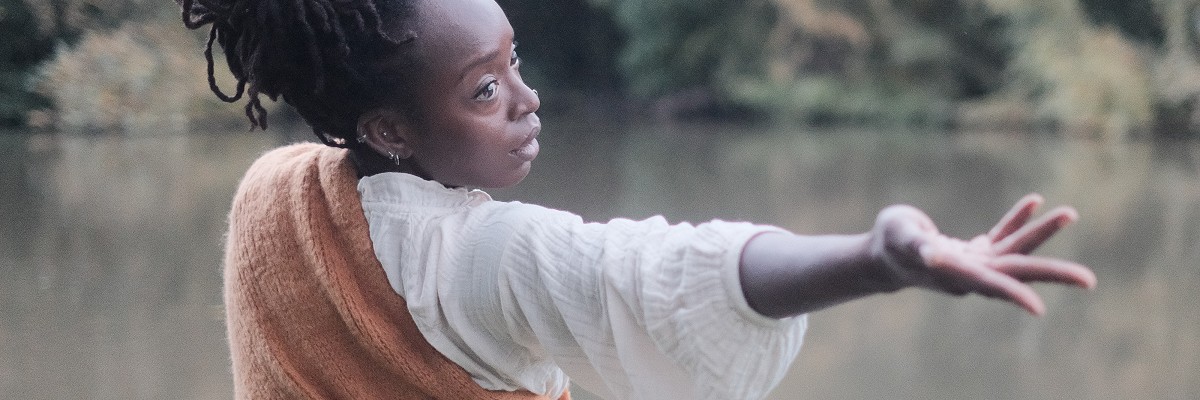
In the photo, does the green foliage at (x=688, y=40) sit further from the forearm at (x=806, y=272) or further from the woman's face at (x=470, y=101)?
the forearm at (x=806, y=272)

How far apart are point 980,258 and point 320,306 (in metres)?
0.42

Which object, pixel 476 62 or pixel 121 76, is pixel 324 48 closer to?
pixel 476 62

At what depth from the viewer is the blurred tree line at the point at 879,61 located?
713 centimetres

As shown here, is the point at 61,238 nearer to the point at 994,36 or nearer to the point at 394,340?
the point at 394,340

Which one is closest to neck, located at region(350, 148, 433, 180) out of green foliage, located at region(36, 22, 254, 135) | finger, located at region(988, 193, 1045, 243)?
finger, located at region(988, 193, 1045, 243)

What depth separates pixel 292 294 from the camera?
797 millimetres

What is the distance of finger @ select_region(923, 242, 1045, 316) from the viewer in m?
0.50

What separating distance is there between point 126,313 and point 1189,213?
3.34 meters

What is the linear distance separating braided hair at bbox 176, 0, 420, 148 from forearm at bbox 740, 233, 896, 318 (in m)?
0.26

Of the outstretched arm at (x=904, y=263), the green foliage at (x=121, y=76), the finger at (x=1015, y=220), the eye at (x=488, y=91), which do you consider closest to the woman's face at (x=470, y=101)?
the eye at (x=488, y=91)

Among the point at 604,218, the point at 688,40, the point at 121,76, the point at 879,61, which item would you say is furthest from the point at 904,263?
the point at 688,40

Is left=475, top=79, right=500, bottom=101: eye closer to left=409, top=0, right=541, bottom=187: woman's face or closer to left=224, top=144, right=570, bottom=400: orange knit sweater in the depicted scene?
left=409, top=0, right=541, bottom=187: woman's face

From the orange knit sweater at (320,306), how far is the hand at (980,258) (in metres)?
0.32

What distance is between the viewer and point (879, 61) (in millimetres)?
9156
